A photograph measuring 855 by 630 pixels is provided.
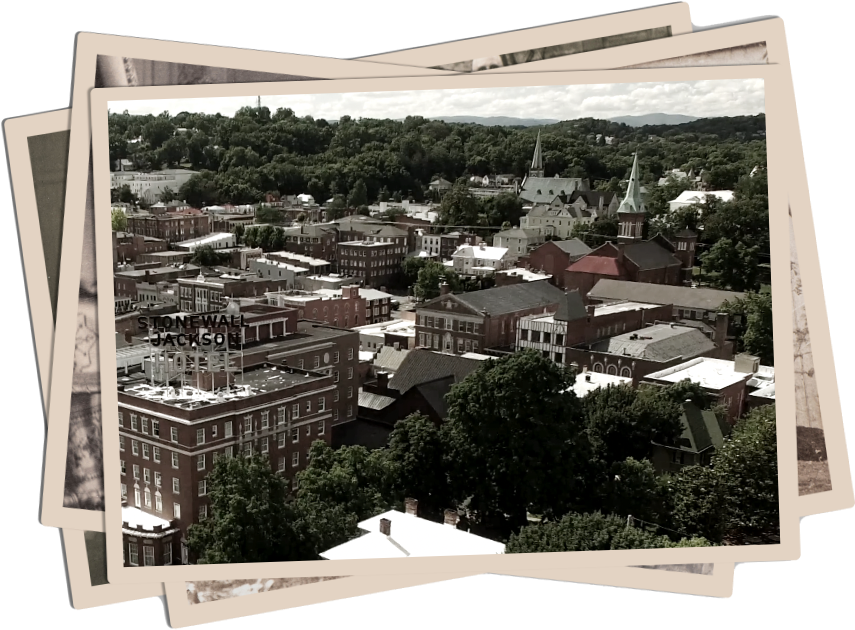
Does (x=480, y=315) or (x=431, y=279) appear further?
(x=431, y=279)

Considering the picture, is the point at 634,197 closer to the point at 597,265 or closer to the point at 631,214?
the point at 631,214

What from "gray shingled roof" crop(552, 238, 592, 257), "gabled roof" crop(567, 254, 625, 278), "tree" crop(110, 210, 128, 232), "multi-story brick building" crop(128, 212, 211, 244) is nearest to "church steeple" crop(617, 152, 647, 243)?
"gabled roof" crop(567, 254, 625, 278)

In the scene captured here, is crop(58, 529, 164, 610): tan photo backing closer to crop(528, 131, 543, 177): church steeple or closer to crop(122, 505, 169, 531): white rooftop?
crop(122, 505, 169, 531): white rooftop

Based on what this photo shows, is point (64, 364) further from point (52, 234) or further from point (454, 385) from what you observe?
point (454, 385)

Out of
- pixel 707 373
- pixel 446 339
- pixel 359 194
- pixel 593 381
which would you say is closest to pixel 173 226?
pixel 359 194

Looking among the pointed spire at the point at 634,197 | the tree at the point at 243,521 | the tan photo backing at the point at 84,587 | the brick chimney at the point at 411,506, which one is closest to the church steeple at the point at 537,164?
the pointed spire at the point at 634,197

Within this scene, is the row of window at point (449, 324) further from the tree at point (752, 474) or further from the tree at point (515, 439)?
the tree at point (752, 474)

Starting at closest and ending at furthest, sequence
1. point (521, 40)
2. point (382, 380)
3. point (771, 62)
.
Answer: point (521, 40), point (771, 62), point (382, 380)
